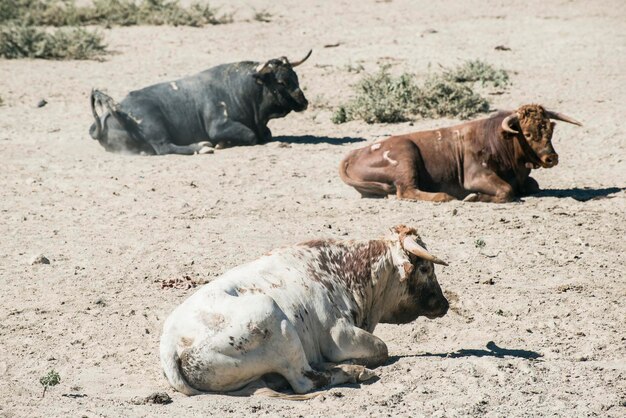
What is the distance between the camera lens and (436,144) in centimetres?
1309

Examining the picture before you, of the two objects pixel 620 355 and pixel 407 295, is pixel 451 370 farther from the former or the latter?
pixel 620 355

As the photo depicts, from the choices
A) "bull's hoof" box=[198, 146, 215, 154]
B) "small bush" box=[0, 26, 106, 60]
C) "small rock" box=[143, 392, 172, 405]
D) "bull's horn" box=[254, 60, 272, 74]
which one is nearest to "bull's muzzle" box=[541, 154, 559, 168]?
"bull's hoof" box=[198, 146, 215, 154]

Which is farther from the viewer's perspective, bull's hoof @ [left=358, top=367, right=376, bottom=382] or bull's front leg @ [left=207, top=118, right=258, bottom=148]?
bull's front leg @ [left=207, top=118, right=258, bottom=148]

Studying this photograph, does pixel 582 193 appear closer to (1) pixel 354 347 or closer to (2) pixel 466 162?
(2) pixel 466 162

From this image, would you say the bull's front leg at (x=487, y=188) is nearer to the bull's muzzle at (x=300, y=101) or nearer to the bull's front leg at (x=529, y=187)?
the bull's front leg at (x=529, y=187)

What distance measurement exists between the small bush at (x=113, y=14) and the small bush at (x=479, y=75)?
6.05 meters

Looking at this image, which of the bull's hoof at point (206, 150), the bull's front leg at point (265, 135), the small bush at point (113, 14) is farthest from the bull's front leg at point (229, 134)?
the small bush at point (113, 14)

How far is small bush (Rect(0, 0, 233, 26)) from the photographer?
72.3 ft

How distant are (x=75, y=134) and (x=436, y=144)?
5118mm

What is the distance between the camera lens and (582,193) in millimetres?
12797

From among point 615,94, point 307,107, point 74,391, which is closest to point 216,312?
point 74,391

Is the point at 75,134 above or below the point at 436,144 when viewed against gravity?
below

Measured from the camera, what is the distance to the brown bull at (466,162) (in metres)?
12.8

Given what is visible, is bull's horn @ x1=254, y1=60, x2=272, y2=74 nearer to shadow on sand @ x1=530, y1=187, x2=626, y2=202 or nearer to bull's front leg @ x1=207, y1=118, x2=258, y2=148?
bull's front leg @ x1=207, y1=118, x2=258, y2=148
